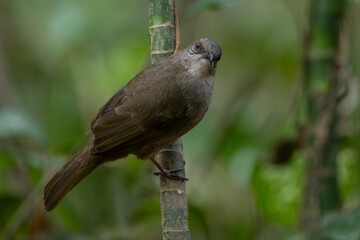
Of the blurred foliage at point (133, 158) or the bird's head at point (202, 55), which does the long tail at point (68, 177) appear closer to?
the blurred foliage at point (133, 158)

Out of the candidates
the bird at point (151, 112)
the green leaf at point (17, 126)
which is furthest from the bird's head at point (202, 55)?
the green leaf at point (17, 126)

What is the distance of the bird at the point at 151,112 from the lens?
10.5 feet

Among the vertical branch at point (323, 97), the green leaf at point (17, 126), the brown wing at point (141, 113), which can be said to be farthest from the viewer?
the green leaf at point (17, 126)

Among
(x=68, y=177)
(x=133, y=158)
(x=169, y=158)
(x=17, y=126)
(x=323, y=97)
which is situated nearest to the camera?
(x=169, y=158)

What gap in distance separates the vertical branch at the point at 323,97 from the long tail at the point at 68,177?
4.42 feet

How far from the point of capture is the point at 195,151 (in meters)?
4.41

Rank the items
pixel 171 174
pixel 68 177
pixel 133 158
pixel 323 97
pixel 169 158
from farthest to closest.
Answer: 1. pixel 133 158
2. pixel 323 97
3. pixel 68 177
4. pixel 169 158
5. pixel 171 174

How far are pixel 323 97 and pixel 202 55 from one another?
33.1 inches

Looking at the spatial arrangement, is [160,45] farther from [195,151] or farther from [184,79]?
Answer: [195,151]

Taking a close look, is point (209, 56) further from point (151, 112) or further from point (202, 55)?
point (151, 112)

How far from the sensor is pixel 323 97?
3.48 metres

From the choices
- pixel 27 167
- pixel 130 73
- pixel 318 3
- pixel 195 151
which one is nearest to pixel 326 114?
pixel 318 3

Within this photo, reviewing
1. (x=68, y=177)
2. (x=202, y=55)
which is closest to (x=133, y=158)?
(x=68, y=177)

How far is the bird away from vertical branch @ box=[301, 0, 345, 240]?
681 millimetres
